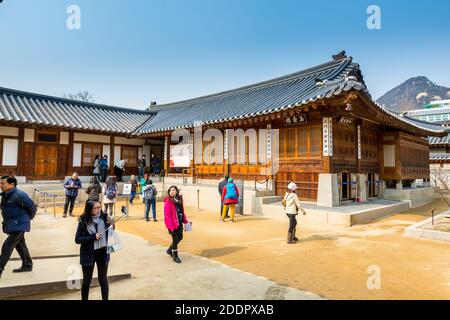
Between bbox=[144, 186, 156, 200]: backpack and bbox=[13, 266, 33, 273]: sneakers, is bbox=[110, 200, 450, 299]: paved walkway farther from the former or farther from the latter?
bbox=[13, 266, 33, 273]: sneakers

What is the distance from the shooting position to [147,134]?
19.4 meters

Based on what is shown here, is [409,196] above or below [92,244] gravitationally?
below

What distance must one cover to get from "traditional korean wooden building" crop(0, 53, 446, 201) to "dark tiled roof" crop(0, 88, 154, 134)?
63mm

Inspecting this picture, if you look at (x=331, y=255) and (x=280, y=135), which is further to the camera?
(x=280, y=135)

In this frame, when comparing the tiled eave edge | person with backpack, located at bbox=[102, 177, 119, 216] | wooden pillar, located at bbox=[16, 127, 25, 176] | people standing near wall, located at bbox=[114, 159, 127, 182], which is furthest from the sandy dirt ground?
people standing near wall, located at bbox=[114, 159, 127, 182]

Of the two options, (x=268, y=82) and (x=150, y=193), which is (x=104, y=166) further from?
(x=268, y=82)

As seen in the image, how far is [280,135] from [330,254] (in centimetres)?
742

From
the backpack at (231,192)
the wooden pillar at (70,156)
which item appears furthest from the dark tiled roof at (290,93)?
the wooden pillar at (70,156)

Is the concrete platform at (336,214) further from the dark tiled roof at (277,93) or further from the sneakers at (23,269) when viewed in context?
the sneakers at (23,269)

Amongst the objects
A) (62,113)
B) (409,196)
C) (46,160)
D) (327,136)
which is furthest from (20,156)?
(409,196)

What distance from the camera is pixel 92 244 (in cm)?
385

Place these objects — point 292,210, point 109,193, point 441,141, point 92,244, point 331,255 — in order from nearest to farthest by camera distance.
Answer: point 92,244 → point 331,255 → point 292,210 → point 109,193 → point 441,141
